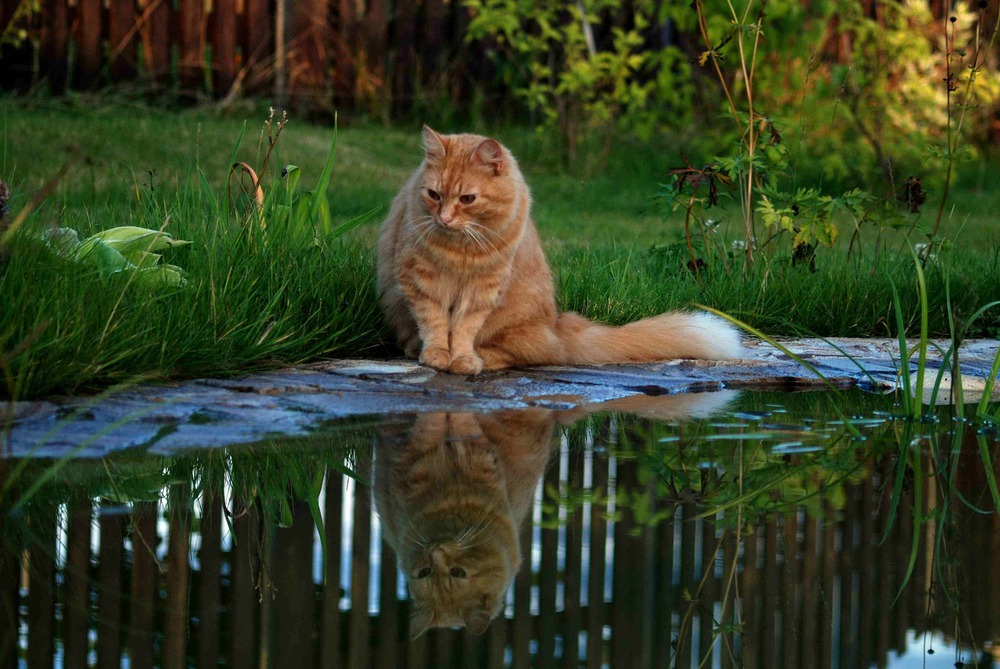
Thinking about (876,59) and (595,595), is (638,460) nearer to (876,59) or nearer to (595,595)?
(595,595)

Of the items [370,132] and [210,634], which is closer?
[210,634]

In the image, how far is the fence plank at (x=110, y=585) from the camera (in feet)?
5.19

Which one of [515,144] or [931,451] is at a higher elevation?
[515,144]

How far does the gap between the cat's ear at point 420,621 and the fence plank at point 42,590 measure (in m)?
0.49

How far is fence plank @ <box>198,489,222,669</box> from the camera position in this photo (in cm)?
160

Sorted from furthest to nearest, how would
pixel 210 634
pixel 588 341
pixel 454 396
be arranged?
pixel 588 341 → pixel 454 396 → pixel 210 634

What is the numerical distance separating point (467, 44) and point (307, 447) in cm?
817

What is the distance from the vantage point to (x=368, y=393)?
10.3 ft

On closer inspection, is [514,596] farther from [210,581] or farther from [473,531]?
[210,581]

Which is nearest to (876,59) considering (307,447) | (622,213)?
(622,213)

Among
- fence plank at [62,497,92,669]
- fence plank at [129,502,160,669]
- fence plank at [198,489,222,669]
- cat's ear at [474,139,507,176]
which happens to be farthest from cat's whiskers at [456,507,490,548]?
cat's ear at [474,139,507,176]

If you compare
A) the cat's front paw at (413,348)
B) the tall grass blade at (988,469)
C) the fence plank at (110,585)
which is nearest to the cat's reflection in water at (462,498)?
the fence plank at (110,585)

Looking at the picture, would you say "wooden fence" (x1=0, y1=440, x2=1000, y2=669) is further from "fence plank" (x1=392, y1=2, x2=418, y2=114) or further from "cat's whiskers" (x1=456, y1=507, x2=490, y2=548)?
"fence plank" (x1=392, y1=2, x2=418, y2=114)

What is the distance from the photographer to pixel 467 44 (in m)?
10.3
